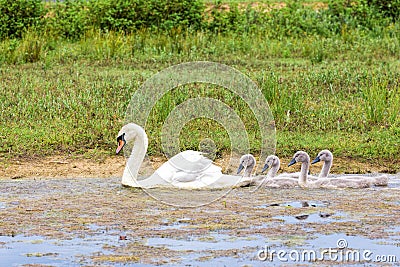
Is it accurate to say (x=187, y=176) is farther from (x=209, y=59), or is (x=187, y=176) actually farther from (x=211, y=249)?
(x=209, y=59)

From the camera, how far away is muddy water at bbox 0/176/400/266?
676 centimetres

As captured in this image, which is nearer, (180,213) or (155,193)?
(180,213)

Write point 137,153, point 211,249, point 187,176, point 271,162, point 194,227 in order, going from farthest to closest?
1. point 271,162
2. point 137,153
3. point 187,176
4. point 194,227
5. point 211,249

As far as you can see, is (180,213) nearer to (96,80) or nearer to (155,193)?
(155,193)

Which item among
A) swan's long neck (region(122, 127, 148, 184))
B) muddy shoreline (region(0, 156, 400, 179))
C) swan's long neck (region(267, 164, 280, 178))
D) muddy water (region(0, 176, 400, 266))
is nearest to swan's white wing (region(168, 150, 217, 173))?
muddy water (region(0, 176, 400, 266))

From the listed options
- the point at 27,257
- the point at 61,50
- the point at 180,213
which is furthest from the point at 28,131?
the point at 61,50

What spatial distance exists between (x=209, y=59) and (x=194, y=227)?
30.5 feet

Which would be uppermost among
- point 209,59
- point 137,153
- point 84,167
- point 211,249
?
point 209,59

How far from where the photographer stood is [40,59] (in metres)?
16.8

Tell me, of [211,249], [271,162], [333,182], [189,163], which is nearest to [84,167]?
[189,163]

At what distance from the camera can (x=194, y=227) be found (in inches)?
302

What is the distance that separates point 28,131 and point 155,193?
2.99m

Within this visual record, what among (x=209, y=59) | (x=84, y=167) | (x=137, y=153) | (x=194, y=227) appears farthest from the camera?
(x=209, y=59)

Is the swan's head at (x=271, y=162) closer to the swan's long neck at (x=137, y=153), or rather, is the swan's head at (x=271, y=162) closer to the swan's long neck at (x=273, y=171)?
the swan's long neck at (x=273, y=171)
